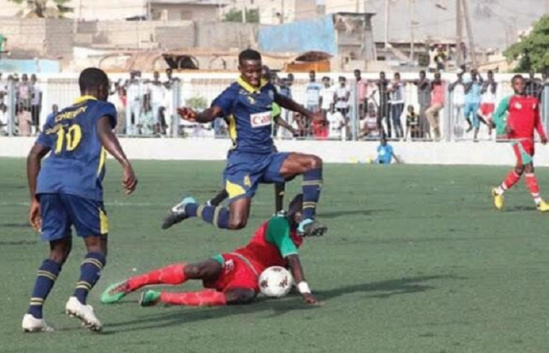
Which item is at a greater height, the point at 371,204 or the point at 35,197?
the point at 35,197

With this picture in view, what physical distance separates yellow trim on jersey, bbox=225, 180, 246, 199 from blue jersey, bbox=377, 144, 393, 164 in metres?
21.4

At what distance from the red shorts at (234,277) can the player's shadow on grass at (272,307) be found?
6.1 inches

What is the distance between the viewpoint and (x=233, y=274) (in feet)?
36.9

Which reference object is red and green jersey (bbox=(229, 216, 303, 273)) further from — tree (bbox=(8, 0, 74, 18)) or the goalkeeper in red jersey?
tree (bbox=(8, 0, 74, 18))

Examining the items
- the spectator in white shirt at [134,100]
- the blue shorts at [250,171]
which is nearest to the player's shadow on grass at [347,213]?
the blue shorts at [250,171]

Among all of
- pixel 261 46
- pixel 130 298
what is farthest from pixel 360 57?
pixel 130 298

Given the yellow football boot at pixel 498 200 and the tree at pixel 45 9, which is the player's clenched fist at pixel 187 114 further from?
the tree at pixel 45 9

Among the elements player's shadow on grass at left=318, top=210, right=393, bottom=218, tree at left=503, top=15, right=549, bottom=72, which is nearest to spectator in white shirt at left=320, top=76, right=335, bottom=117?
player's shadow on grass at left=318, top=210, right=393, bottom=218

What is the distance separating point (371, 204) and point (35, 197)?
38.9ft

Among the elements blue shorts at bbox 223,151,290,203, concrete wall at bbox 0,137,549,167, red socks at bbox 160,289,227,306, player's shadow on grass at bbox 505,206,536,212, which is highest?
blue shorts at bbox 223,151,290,203

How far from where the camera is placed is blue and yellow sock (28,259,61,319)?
979cm

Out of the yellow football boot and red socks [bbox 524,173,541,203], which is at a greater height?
red socks [bbox 524,173,541,203]

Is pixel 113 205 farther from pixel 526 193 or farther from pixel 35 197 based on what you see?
pixel 35 197

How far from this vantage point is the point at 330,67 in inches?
2445
